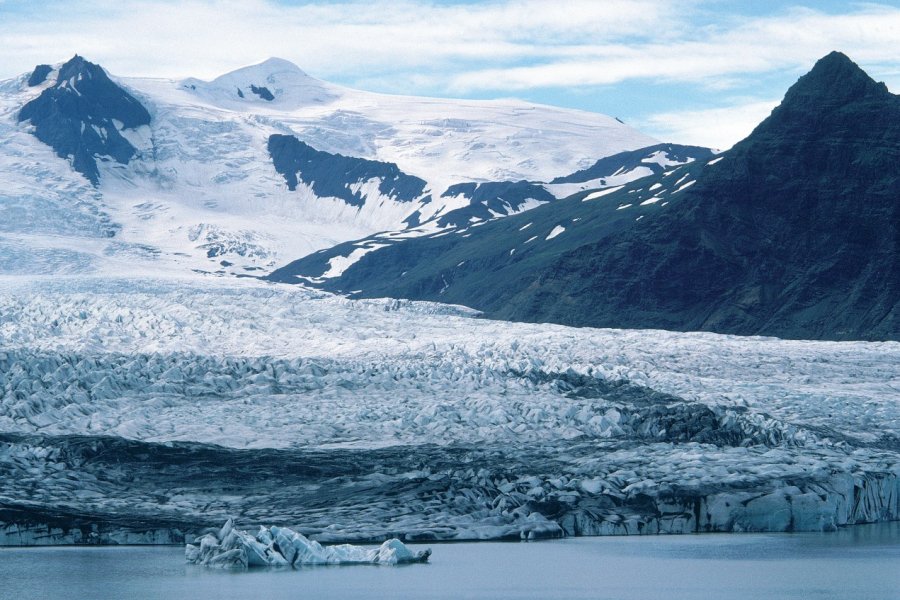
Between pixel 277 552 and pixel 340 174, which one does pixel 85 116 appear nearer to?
pixel 340 174

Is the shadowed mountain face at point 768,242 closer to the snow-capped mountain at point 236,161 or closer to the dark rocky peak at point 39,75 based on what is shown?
the snow-capped mountain at point 236,161

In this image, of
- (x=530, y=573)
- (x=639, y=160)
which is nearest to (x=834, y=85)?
(x=639, y=160)

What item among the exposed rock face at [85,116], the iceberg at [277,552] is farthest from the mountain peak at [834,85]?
the exposed rock face at [85,116]

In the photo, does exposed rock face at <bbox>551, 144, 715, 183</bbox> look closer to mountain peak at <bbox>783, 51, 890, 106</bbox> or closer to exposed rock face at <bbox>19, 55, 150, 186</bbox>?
exposed rock face at <bbox>19, 55, 150, 186</bbox>

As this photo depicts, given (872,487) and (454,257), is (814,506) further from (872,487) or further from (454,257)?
(454,257)

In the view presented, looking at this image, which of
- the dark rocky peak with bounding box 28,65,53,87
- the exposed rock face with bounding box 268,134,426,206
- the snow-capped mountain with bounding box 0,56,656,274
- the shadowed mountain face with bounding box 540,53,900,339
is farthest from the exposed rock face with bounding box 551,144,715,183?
the shadowed mountain face with bounding box 540,53,900,339

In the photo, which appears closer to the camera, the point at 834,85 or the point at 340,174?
the point at 834,85

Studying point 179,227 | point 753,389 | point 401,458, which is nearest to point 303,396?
point 401,458
